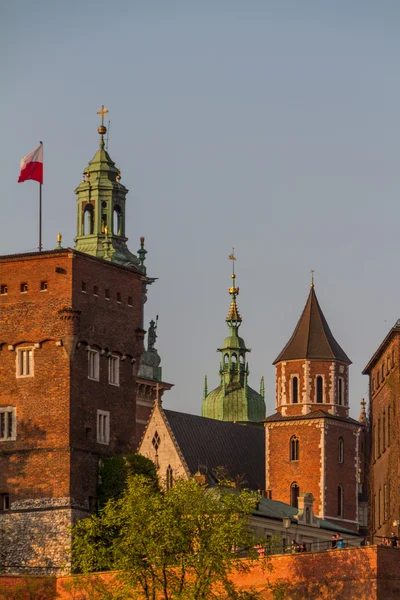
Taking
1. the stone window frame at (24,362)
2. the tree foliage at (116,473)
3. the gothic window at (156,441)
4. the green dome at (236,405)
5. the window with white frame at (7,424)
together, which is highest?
the green dome at (236,405)

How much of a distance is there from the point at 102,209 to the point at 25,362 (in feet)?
122

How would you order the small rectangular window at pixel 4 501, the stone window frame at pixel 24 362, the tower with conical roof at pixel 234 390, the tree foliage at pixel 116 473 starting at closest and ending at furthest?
the small rectangular window at pixel 4 501, the tree foliage at pixel 116 473, the stone window frame at pixel 24 362, the tower with conical roof at pixel 234 390

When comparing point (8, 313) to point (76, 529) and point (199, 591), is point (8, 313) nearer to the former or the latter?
point (76, 529)

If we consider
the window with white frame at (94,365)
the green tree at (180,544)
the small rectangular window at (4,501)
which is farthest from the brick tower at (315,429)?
the green tree at (180,544)

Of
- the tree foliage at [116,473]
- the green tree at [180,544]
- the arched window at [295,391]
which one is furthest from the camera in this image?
the arched window at [295,391]

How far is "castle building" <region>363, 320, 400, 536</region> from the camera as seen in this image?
115312 millimetres

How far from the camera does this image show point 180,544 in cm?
10156

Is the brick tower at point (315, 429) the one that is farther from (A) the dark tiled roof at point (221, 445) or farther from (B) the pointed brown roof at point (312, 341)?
(A) the dark tiled roof at point (221, 445)

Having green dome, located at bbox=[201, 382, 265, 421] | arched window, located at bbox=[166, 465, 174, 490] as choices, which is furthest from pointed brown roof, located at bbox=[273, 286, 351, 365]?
green dome, located at bbox=[201, 382, 265, 421]

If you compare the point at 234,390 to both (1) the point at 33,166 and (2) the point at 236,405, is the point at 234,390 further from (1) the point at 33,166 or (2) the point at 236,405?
(1) the point at 33,166

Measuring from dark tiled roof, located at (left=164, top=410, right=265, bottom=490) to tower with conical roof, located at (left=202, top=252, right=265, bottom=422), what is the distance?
18460 mm

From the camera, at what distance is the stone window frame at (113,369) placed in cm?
12950

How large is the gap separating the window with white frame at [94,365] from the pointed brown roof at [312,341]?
3023 centimetres

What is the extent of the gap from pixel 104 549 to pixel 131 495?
4191 millimetres
